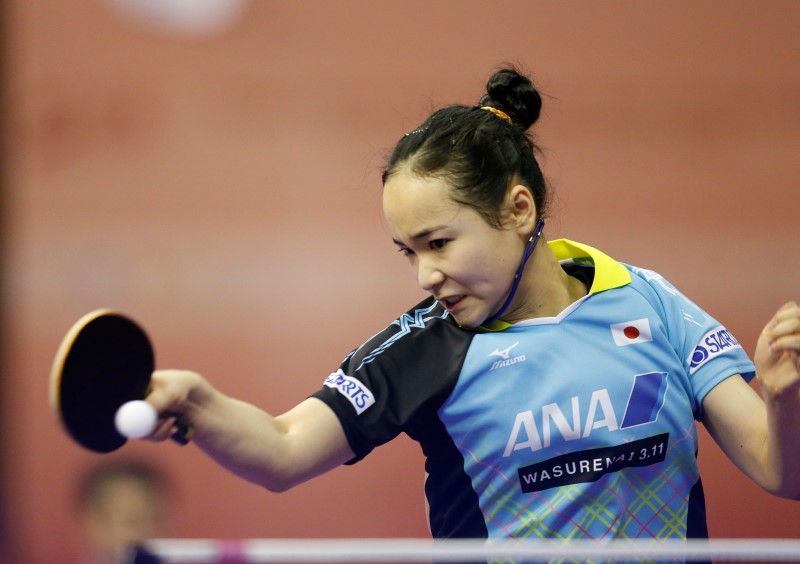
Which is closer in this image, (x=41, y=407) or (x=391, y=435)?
(x=391, y=435)

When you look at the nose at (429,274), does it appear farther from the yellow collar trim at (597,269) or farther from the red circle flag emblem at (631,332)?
the red circle flag emblem at (631,332)

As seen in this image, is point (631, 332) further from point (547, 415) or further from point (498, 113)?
point (498, 113)

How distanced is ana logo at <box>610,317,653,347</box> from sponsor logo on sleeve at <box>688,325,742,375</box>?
9 cm

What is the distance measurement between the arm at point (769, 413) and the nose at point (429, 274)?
0.54m

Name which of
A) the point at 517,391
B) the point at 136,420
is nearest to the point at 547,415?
the point at 517,391

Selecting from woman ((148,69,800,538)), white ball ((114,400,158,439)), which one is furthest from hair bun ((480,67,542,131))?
white ball ((114,400,158,439))

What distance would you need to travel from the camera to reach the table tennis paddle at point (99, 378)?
1445 millimetres

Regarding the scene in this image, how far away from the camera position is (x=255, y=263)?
12.7ft

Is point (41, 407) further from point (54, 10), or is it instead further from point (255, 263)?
point (54, 10)

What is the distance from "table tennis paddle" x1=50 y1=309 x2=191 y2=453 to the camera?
4.74 feet

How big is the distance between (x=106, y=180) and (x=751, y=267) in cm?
259

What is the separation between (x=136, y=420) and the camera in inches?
53.5

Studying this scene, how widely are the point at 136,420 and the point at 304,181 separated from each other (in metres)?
2.65

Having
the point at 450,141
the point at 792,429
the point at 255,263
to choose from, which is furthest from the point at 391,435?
the point at 255,263
